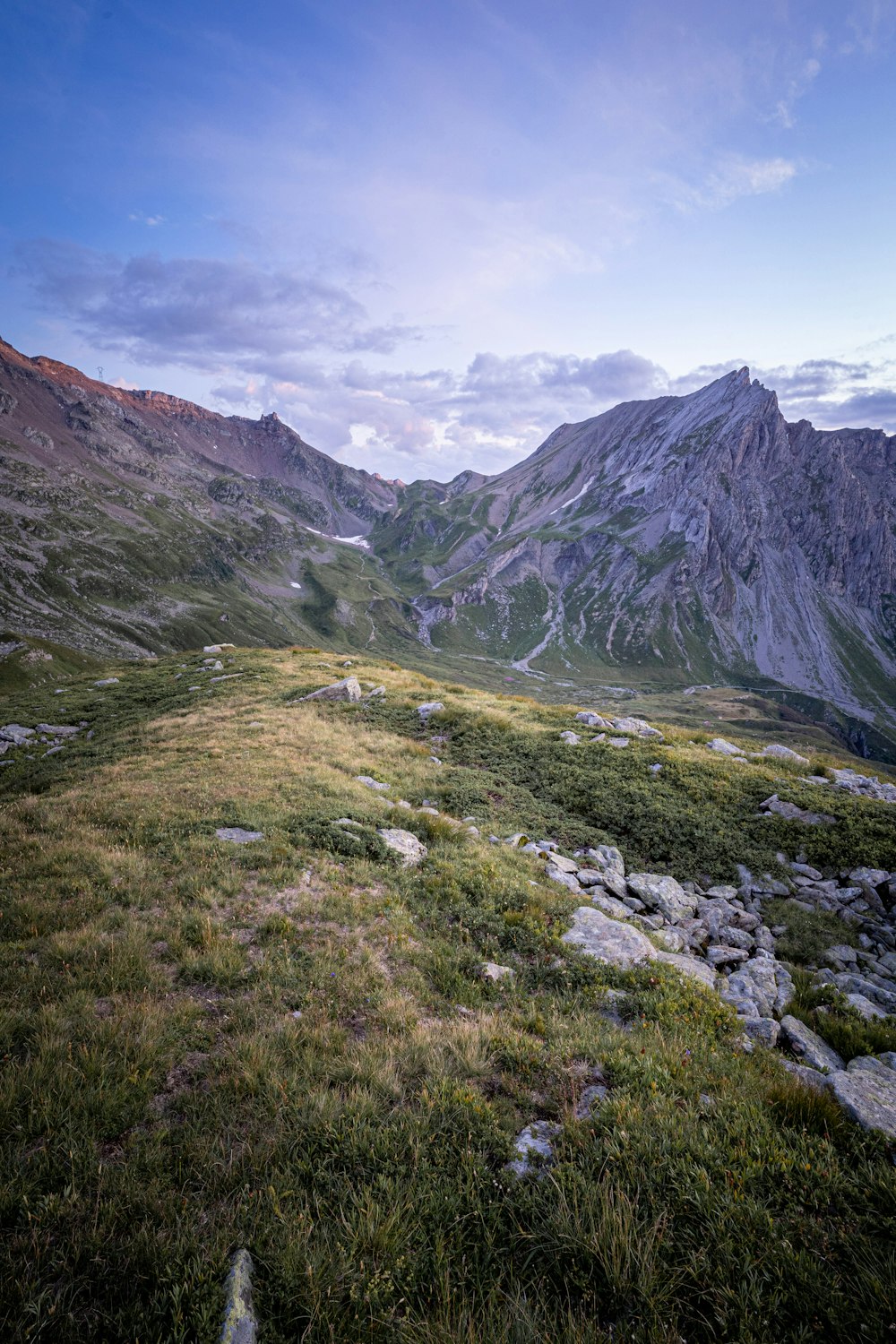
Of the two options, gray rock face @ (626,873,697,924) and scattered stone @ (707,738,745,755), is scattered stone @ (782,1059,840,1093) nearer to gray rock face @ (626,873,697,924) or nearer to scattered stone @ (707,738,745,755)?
gray rock face @ (626,873,697,924)

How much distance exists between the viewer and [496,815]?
16344mm

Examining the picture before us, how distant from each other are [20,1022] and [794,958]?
46.8ft

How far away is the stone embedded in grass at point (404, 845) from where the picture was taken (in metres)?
12.6

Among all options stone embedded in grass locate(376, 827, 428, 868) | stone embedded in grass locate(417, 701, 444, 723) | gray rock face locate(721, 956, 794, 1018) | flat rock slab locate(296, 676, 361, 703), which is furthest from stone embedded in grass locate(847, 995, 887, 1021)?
flat rock slab locate(296, 676, 361, 703)

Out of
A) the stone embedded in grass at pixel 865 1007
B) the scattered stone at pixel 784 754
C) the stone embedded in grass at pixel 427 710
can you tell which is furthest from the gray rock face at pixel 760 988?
the stone embedded in grass at pixel 427 710

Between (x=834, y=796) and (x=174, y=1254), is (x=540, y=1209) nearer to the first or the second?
(x=174, y=1254)

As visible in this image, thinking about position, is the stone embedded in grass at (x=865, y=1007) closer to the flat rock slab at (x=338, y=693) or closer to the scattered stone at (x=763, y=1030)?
the scattered stone at (x=763, y=1030)

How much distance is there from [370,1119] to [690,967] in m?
6.91

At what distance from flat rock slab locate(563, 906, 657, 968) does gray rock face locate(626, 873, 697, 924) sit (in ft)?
8.42

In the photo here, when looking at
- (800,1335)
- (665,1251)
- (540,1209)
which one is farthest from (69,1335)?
(800,1335)

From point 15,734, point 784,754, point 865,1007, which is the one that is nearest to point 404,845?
point 865,1007

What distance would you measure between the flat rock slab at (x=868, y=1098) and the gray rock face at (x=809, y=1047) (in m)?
0.43

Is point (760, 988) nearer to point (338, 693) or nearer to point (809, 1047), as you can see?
point (809, 1047)

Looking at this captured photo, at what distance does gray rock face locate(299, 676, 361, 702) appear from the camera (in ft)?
91.4
